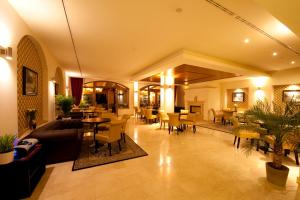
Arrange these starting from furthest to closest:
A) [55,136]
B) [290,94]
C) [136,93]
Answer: [136,93] → [290,94] → [55,136]

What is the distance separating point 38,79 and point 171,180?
4.75 m

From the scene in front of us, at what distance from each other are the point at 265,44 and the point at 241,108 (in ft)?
20.9

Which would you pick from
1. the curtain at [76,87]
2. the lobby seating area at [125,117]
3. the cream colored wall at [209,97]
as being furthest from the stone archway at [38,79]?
the cream colored wall at [209,97]

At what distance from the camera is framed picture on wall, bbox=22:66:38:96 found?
306 centimetres

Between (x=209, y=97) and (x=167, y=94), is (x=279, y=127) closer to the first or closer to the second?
(x=167, y=94)

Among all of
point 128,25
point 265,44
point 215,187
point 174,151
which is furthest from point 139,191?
point 265,44

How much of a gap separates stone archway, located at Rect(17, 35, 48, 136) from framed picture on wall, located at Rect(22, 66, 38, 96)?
0.19ft

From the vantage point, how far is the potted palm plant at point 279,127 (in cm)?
218

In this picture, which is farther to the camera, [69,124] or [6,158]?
[69,124]

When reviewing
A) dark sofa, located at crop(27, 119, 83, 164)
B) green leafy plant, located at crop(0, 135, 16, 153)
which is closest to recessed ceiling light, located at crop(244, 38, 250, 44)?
dark sofa, located at crop(27, 119, 83, 164)

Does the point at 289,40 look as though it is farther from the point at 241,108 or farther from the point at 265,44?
the point at 241,108

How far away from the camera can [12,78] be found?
7.93 feet

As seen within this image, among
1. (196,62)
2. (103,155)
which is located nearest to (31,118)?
(103,155)

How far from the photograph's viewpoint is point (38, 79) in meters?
4.06
